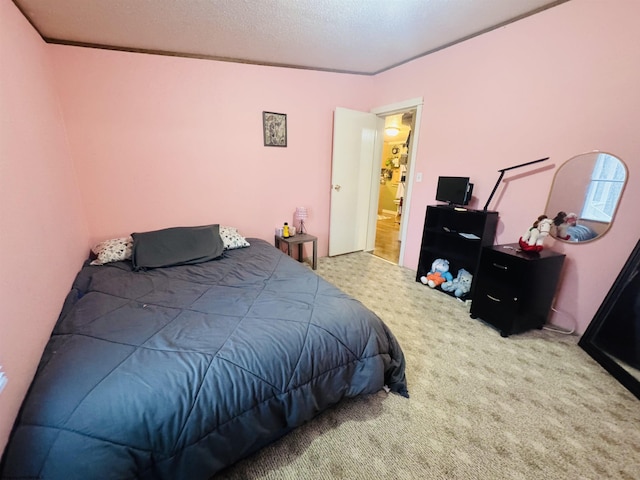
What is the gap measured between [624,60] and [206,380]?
2961mm

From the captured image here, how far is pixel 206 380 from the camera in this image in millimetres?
962

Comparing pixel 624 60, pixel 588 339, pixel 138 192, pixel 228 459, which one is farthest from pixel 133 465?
pixel 624 60

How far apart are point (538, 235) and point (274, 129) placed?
2.67m

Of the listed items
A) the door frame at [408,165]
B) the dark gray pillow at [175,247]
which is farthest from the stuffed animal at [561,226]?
the dark gray pillow at [175,247]

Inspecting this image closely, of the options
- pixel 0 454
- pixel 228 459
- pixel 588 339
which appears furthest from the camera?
pixel 588 339

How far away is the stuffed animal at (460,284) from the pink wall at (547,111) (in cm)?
46

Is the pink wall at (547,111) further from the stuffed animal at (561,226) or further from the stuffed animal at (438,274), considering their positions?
A: the stuffed animal at (438,274)

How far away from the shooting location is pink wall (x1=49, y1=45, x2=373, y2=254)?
7.27 ft

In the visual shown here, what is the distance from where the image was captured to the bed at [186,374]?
2.56 ft

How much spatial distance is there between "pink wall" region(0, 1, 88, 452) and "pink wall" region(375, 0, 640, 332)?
3177mm

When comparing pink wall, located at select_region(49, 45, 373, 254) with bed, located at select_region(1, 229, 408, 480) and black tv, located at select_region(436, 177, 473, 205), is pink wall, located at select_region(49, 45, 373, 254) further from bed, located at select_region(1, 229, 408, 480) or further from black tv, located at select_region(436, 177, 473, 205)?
black tv, located at select_region(436, 177, 473, 205)

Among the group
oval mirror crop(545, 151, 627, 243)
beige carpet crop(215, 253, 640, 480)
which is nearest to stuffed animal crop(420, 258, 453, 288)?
beige carpet crop(215, 253, 640, 480)

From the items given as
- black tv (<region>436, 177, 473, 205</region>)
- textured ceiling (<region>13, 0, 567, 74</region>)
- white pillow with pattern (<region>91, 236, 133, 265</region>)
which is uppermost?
textured ceiling (<region>13, 0, 567, 74</region>)

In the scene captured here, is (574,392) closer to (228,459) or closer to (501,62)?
(228,459)
